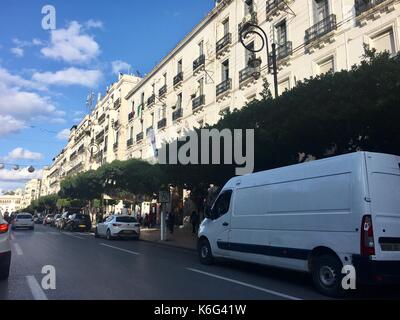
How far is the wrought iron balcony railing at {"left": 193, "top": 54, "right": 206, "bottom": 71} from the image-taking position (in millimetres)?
31938

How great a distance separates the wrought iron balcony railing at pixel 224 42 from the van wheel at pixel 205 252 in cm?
1895

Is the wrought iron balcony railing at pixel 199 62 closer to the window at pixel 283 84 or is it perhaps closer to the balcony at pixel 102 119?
the window at pixel 283 84

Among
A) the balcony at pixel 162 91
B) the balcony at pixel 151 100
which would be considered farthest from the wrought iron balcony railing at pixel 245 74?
the balcony at pixel 151 100

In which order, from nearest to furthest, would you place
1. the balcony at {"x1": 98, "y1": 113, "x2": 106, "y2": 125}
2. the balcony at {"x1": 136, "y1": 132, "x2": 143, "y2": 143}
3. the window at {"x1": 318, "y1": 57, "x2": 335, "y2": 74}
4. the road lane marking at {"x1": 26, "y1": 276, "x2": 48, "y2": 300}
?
the road lane marking at {"x1": 26, "y1": 276, "x2": 48, "y2": 300}
the window at {"x1": 318, "y1": 57, "x2": 335, "y2": 74}
the balcony at {"x1": 136, "y1": 132, "x2": 143, "y2": 143}
the balcony at {"x1": 98, "y1": 113, "x2": 106, "y2": 125}

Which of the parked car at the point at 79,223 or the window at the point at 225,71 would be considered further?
the parked car at the point at 79,223

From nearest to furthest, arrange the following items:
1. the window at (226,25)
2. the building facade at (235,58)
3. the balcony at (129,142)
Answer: the building facade at (235,58) < the window at (226,25) < the balcony at (129,142)

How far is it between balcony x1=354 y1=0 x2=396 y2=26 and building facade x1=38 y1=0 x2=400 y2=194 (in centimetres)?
2

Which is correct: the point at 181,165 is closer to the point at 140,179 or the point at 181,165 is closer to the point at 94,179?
the point at 140,179

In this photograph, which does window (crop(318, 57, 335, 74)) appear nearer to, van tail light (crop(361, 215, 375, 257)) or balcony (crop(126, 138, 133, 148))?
van tail light (crop(361, 215, 375, 257))

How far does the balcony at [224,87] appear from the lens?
28.2 meters

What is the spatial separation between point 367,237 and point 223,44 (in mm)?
23633

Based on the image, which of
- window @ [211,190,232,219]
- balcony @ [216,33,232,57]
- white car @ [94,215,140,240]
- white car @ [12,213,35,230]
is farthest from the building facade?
white car @ [12,213,35,230]

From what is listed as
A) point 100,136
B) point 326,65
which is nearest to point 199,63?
point 326,65

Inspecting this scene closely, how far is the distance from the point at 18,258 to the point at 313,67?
629 inches
